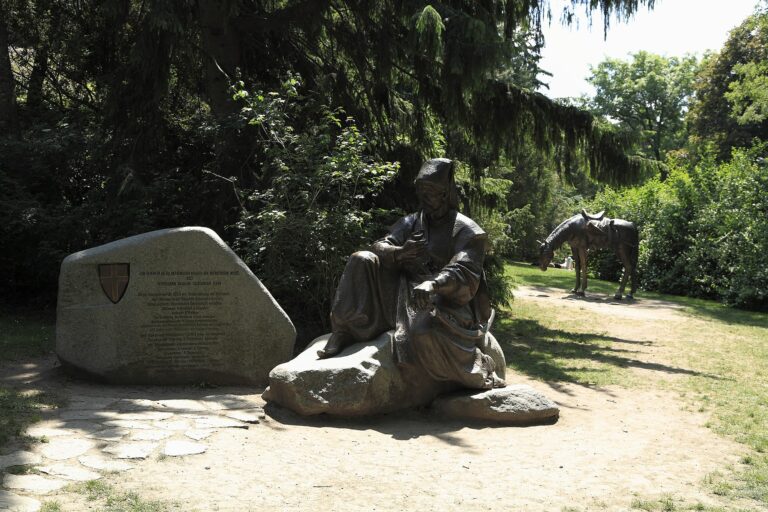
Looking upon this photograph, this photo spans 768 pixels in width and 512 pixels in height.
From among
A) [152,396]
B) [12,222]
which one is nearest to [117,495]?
[152,396]

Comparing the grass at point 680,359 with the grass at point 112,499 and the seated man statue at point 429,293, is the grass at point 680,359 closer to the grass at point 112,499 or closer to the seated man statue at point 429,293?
the seated man statue at point 429,293

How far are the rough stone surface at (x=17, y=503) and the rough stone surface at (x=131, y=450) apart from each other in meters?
0.84

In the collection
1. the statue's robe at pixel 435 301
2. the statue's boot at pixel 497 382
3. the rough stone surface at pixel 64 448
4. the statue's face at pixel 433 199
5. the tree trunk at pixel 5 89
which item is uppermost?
the tree trunk at pixel 5 89

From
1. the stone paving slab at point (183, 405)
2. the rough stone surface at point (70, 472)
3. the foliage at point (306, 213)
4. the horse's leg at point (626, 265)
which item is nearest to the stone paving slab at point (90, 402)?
the stone paving slab at point (183, 405)

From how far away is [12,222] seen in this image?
9641 millimetres

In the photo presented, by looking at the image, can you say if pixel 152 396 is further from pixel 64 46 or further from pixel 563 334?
pixel 64 46

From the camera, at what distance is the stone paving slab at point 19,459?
4.24m

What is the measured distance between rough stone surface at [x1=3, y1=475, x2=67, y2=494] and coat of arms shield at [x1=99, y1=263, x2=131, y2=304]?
9.55ft

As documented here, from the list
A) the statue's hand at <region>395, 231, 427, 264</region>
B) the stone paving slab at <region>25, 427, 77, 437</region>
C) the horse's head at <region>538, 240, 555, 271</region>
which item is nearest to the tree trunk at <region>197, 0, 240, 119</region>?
the statue's hand at <region>395, 231, 427, 264</region>

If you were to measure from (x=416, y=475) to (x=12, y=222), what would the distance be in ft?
24.3

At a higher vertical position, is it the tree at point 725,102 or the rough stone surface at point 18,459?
the tree at point 725,102

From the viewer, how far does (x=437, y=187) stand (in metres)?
6.71

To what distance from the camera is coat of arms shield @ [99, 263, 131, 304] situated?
6832 mm

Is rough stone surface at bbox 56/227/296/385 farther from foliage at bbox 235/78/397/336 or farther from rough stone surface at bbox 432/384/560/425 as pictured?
rough stone surface at bbox 432/384/560/425
